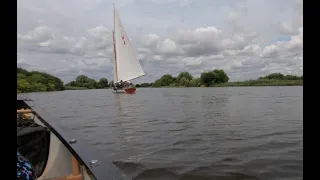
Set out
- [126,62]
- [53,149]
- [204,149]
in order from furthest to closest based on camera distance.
→ [126,62] → [204,149] → [53,149]

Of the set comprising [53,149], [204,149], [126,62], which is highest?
[126,62]

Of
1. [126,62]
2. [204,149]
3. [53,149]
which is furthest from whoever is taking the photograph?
[126,62]

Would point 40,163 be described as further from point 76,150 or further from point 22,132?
point 76,150

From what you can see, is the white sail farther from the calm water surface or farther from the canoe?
the canoe

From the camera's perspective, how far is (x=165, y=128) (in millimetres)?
10219

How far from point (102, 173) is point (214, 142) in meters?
6.06

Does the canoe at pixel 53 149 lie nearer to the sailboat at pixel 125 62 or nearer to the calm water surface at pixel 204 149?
the calm water surface at pixel 204 149

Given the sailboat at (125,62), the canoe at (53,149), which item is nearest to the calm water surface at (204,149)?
the canoe at (53,149)

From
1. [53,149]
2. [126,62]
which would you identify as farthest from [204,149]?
[126,62]

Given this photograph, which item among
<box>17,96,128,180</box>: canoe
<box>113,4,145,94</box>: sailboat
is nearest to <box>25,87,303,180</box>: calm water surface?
<box>17,96,128,180</box>: canoe

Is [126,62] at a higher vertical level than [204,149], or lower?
higher

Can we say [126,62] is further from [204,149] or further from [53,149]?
[53,149]

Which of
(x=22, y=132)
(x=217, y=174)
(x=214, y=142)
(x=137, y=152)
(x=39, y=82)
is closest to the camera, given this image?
(x=22, y=132)
